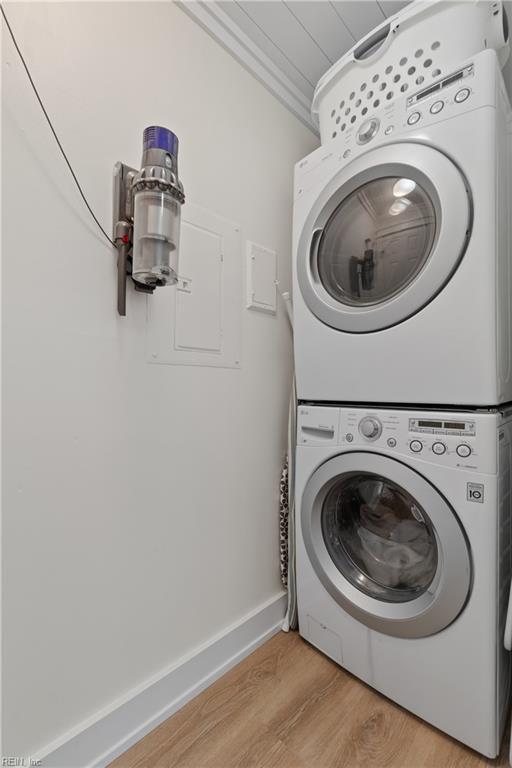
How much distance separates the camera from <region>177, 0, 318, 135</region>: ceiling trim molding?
114 cm

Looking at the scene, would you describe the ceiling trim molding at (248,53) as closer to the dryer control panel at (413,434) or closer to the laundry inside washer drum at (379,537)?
A: the dryer control panel at (413,434)

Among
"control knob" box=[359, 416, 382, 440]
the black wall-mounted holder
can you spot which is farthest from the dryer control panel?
the black wall-mounted holder

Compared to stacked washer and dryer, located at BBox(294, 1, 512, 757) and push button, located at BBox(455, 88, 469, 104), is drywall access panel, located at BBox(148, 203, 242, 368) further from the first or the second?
push button, located at BBox(455, 88, 469, 104)

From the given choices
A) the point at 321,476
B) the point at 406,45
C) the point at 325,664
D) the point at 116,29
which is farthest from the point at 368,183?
the point at 325,664

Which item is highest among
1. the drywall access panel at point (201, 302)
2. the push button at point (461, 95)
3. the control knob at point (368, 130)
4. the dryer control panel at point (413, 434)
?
the control knob at point (368, 130)

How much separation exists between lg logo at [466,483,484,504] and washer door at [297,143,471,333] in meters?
0.45

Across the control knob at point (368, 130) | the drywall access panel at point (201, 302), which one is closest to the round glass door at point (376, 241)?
the control knob at point (368, 130)

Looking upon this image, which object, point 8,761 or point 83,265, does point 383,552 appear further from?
point 83,265

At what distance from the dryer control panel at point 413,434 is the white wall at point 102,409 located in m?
0.31

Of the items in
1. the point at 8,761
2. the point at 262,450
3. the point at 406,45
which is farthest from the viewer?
the point at 262,450

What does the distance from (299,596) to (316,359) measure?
0.84 m

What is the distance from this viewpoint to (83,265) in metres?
0.88

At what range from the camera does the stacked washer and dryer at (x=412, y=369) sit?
2.84 feet

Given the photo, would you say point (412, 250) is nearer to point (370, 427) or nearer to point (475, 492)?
point (370, 427)
